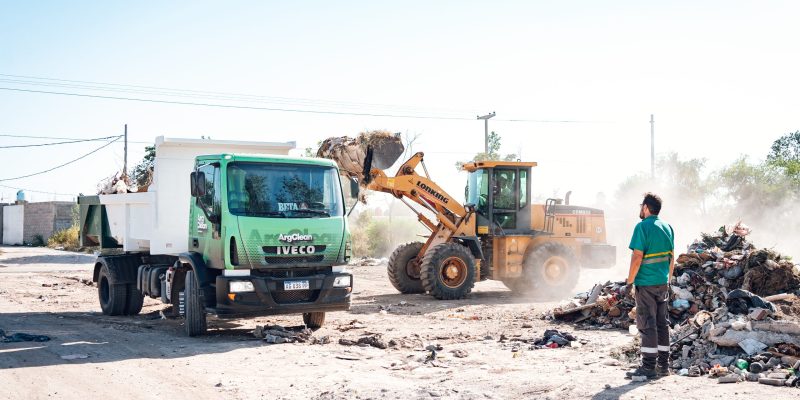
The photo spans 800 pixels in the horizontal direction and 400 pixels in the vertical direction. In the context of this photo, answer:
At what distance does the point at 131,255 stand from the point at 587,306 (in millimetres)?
8327

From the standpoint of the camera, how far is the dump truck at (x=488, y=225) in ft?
51.6

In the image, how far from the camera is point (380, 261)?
28.1 m

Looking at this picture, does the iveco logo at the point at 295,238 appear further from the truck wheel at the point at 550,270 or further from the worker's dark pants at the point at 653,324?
the truck wheel at the point at 550,270

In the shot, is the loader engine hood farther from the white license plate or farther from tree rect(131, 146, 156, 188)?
tree rect(131, 146, 156, 188)

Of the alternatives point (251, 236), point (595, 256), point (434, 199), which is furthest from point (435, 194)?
point (251, 236)

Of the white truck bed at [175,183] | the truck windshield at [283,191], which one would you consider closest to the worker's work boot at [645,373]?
the truck windshield at [283,191]

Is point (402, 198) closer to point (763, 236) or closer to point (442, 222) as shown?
point (442, 222)

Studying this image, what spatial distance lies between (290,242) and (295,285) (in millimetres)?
614

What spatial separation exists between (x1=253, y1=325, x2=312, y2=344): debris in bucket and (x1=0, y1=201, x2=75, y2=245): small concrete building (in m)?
40.1

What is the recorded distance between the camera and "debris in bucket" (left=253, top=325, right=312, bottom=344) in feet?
33.5

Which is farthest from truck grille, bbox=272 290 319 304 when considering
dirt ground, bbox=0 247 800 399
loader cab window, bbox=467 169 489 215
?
loader cab window, bbox=467 169 489 215

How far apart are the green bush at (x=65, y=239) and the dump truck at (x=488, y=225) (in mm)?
28183

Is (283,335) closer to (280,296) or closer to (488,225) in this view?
(280,296)

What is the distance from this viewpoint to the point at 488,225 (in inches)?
634
